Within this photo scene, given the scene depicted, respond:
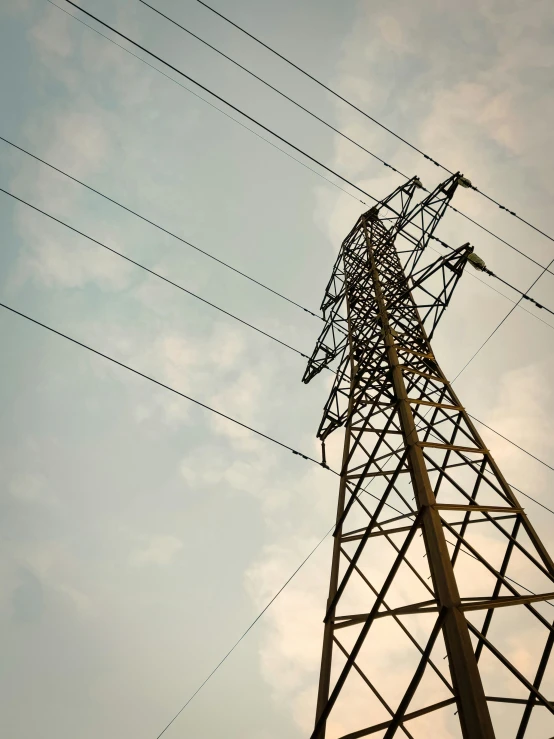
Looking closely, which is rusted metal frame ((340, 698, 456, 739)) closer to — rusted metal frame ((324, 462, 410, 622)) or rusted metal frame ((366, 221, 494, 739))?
rusted metal frame ((366, 221, 494, 739))

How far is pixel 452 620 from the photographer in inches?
129

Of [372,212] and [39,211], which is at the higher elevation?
[372,212]

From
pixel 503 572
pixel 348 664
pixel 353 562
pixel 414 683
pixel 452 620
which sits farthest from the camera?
pixel 503 572

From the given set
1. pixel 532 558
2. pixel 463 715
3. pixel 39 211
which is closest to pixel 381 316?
pixel 532 558

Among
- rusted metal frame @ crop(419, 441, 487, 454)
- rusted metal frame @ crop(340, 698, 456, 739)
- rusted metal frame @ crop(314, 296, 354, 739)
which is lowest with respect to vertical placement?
rusted metal frame @ crop(340, 698, 456, 739)

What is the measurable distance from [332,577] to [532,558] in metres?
2.09

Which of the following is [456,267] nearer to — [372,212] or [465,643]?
[372,212]

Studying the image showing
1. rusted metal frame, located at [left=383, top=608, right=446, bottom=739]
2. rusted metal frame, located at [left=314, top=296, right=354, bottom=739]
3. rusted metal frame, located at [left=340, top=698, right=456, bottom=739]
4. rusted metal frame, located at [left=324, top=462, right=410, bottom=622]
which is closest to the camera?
rusted metal frame, located at [left=383, top=608, right=446, bottom=739]

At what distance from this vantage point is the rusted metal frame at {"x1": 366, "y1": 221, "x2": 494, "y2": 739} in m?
2.88

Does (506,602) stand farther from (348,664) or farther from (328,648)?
(328,648)

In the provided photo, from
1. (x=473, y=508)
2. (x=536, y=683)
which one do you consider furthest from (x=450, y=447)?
(x=536, y=683)

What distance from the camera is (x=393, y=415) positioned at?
216 inches

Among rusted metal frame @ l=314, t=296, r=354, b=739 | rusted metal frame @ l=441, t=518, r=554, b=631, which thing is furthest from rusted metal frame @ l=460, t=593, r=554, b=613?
rusted metal frame @ l=314, t=296, r=354, b=739

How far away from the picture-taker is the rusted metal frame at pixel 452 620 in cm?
288
